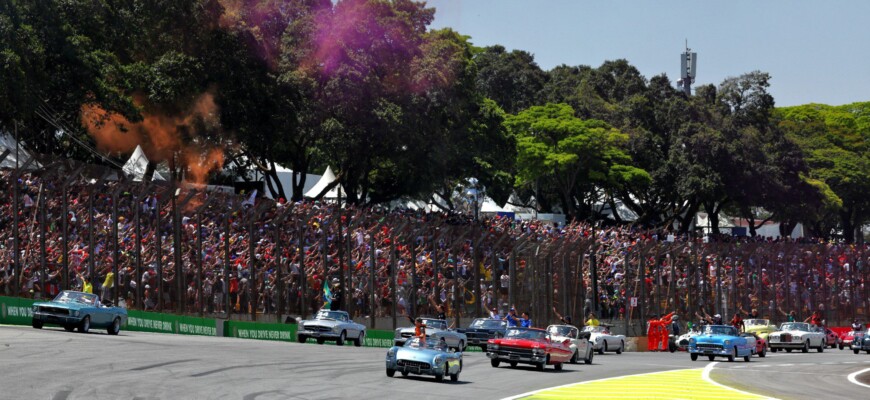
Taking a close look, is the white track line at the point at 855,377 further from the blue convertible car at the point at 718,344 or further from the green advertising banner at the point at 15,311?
the green advertising banner at the point at 15,311

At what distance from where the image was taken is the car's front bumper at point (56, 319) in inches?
1331

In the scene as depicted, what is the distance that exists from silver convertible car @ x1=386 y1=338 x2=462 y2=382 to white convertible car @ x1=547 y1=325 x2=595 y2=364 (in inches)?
403

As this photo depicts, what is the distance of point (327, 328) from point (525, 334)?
8.97 m

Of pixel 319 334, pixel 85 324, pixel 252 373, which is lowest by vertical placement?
pixel 252 373

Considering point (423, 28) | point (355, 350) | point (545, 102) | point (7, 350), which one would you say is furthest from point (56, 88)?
point (545, 102)

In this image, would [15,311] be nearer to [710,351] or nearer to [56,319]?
[56,319]

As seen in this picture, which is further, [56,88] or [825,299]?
[825,299]

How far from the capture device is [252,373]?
25.3 m

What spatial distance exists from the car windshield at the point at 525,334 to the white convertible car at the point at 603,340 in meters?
13.0

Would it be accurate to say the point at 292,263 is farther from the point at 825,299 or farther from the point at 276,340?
the point at 825,299

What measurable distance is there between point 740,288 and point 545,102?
133ft

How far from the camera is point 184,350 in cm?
3017

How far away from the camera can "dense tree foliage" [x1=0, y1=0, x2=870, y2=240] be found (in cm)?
5212

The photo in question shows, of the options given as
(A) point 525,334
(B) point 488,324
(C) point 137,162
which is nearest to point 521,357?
(A) point 525,334
